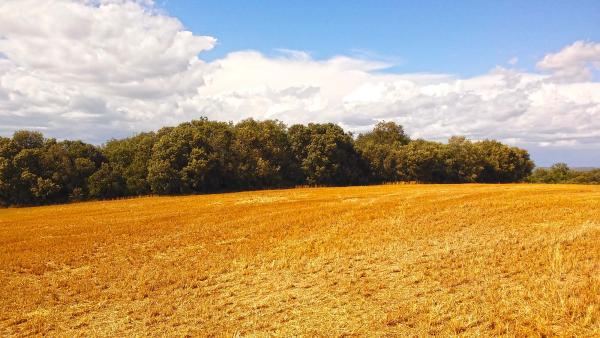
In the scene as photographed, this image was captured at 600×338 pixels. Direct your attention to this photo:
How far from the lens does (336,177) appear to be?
260 feet

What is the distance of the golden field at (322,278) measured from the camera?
10.7 metres

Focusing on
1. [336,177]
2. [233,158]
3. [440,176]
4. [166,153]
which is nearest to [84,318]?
[166,153]

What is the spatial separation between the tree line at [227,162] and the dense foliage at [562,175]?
6663mm

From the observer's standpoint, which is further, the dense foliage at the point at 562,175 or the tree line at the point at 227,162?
the dense foliage at the point at 562,175

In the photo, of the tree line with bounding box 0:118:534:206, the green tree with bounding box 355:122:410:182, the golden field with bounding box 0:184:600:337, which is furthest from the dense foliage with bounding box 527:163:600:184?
the golden field with bounding box 0:184:600:337

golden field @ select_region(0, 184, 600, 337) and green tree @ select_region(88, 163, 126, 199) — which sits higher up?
green tree @ select_region(88, 163, 126, 199)

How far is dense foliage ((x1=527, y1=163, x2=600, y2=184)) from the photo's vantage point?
294ft

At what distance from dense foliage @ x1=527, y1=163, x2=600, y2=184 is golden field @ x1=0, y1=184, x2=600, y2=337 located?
73430 millimetres

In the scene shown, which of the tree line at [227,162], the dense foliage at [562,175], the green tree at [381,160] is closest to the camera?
the tree line at [227,162]

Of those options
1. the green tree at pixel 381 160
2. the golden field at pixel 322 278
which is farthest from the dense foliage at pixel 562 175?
the golden field at pixel 322 278

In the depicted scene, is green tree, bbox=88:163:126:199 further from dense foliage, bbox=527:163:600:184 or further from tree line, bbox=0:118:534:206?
dense foliage, bbox=527:163:600:184

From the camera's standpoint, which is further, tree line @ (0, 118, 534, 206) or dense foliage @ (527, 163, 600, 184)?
dense foliage @ (527, 163, 600, 184)

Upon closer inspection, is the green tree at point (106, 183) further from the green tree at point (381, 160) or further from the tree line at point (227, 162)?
the green tree at point (381, 160)

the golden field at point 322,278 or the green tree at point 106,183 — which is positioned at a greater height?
the green tree at point 106,183
